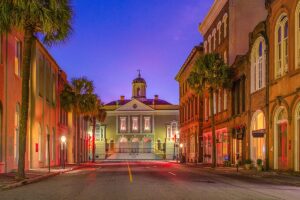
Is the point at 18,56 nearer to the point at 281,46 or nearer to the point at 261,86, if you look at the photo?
the point at 261,86

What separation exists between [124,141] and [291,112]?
85238mm

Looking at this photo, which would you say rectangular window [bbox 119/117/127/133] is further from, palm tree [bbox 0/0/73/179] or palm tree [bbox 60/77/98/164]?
palm tree [bbox 0/0/73/179]

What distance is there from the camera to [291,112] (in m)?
28.6

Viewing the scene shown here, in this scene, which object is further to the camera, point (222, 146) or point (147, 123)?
point (147, 123)

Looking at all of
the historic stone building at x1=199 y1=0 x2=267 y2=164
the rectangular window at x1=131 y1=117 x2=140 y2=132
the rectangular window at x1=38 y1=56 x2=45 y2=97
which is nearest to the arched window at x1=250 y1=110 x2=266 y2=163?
the historic stone building at x1=199 y1=0 x2=267 y2=164

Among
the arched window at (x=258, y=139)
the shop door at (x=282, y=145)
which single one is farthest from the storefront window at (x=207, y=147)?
the shop door at (x=282, y=145)

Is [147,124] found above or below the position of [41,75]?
below

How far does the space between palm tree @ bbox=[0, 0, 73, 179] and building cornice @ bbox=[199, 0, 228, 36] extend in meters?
27.8

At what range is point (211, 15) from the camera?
181ft

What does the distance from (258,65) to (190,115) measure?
34539mm

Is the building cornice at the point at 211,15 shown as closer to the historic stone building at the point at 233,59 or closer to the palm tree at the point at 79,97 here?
the historic stone building at the point at 233,59

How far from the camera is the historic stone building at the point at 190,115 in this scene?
6306 cm

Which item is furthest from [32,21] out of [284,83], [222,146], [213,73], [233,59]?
[222,146]

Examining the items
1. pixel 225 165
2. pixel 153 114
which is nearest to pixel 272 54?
pixel 225 165
